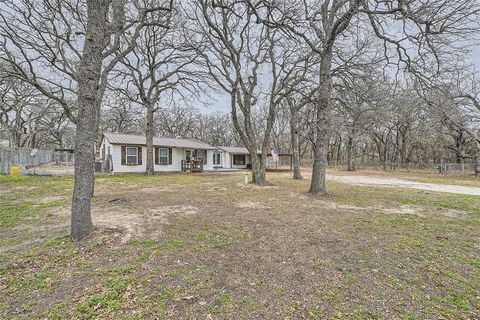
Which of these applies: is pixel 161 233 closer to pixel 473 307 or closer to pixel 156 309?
pixel 156 309

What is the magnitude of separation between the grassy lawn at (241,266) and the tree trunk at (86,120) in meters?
0.48

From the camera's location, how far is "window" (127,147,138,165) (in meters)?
17.3

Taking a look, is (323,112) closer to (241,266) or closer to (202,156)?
(241,266)

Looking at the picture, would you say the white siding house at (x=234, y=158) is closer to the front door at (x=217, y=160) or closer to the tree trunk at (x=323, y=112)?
the front door at (x=217, y=160)

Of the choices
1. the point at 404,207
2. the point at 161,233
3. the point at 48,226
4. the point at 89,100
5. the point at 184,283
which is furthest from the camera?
the point at 404,207

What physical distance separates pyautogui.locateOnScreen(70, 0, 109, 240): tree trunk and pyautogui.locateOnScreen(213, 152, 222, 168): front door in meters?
22.5

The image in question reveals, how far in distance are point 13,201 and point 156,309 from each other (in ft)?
25.3

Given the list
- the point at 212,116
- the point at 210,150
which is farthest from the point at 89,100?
the point at 212,116

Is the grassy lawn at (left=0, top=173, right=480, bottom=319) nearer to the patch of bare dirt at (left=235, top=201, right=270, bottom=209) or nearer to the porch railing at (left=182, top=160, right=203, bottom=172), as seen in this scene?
the patch of bare dirt at (left=235, top=201, right=270, bottom=209)

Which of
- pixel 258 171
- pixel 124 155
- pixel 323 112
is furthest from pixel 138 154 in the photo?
pixel 323 112

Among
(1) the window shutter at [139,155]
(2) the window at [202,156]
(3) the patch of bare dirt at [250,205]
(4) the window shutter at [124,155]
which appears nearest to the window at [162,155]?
(1) the window shutter at [139,155]

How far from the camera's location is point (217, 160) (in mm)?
27219

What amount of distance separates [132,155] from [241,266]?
55.9 ft

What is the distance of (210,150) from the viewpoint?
23.6 metres
